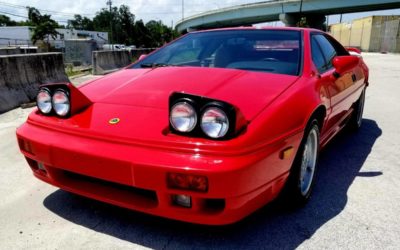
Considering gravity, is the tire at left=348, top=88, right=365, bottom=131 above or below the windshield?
below

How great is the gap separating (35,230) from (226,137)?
142cm

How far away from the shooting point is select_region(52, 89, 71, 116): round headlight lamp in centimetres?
253

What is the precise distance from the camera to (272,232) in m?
2.44

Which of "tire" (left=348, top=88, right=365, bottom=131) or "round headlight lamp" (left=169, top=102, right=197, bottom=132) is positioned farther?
"tire" (left=348, top=88, right=365, bottom=131)

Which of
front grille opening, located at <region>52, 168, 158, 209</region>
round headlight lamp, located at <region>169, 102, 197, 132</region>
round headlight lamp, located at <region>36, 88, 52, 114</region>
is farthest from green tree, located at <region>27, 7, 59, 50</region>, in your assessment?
round headlight lamp, located at <region>169, 102, 197, 132</region>

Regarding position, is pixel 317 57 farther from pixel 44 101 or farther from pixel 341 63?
pixel 44 101

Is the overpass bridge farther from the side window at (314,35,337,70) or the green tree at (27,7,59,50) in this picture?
the side window at (314,35,337,70)

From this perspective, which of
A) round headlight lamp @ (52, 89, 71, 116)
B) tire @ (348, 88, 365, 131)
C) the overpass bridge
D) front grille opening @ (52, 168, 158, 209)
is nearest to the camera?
front grille opening @ (52, 168, 158, 209)

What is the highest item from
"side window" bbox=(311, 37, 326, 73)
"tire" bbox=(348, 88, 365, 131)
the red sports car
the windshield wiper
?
"side window" bbox=(311, 37, 326, 73)

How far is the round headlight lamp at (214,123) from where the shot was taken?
2.02m

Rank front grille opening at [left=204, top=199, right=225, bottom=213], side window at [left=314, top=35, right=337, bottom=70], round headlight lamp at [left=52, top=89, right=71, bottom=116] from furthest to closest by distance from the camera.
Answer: side window at [left=314, top=35, right=337, bottom=70] → round headlight lamp at [left=52, top=89, right=71, bottom=116] → front grille opening at [left=204, top=199, right=225, bottom=213]

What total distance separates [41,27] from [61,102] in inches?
2712

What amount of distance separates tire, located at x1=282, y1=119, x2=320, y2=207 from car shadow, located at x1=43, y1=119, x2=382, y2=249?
0.36 feet

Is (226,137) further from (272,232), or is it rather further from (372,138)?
(372,138)
